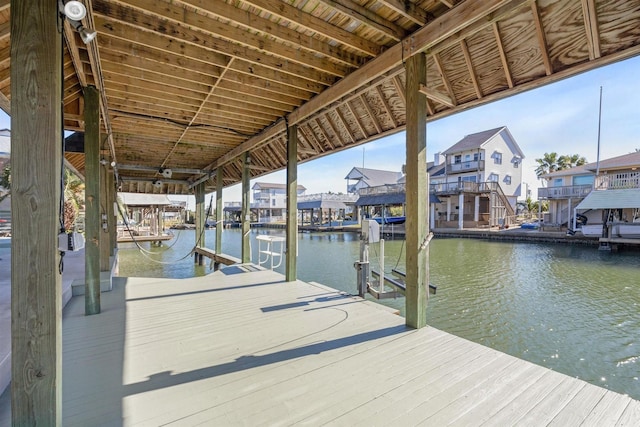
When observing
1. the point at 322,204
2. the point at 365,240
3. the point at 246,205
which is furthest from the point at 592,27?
the point at 322,204

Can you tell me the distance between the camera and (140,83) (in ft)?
13.2

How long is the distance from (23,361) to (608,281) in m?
11.4

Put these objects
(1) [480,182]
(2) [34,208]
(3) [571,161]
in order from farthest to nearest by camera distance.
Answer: (3) [571,161], (1) [480,182], (2) [34,208]

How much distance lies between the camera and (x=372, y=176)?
121 feet

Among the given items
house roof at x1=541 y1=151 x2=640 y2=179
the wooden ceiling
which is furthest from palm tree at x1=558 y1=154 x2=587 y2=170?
the wooden ceiling

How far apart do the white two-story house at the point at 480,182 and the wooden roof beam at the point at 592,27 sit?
21.3m

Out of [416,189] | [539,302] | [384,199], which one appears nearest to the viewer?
[416,189]

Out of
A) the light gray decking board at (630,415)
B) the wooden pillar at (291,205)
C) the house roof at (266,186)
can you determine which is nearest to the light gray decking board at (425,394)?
the light gray decking board at (630,415)

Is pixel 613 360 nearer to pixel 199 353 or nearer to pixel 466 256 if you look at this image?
pixel 199 353

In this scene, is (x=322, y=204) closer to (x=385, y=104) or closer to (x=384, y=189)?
(x=384, y=189)

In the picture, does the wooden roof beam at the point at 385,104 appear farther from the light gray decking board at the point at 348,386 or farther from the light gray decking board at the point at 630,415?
the light gray decking board at the point at 630,415

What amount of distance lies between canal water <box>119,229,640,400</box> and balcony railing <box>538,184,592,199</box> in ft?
28.8

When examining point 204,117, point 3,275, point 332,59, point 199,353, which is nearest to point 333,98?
point 332,59

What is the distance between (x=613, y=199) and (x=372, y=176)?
2322cm
